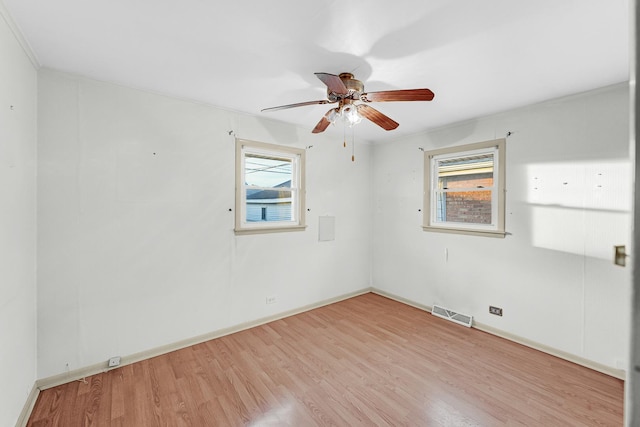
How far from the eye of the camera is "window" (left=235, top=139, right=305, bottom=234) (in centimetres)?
336

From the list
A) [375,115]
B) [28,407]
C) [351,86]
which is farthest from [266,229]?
[28,407]


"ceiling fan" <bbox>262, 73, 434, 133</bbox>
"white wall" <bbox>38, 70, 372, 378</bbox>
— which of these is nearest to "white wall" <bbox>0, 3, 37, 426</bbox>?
"white wall" <bbox>38, 70, 372, 378</bbox>

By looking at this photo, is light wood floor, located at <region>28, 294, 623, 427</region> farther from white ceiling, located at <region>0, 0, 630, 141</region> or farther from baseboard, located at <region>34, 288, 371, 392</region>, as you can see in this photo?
white ceiling, located at <region>0, 0, 630, 141</region>

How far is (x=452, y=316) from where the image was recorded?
3607 mm

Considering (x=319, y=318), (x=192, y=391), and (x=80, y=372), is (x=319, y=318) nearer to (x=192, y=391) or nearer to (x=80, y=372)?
(x=192, y=391)

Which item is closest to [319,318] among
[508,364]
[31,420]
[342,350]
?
[342,350]

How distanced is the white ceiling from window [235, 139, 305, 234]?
2.85ft

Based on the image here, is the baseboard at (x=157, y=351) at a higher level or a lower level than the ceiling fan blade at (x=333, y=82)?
lower

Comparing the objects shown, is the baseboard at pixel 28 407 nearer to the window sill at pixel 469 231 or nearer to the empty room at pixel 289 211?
the empty room at pixel 289 211

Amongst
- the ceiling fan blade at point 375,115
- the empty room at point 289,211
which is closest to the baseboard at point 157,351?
the empty room at point 289,211

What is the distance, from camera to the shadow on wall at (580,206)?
2.50 m

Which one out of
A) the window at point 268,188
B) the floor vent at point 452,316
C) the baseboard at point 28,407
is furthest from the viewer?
the floor vent at point 452,316

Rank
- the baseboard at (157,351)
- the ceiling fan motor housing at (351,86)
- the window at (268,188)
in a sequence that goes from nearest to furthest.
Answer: the ceiling fan motor housing at (351,86)
the baseboard at (157,351)
the window at (268,188)

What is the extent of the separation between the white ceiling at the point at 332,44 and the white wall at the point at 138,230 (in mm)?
364
